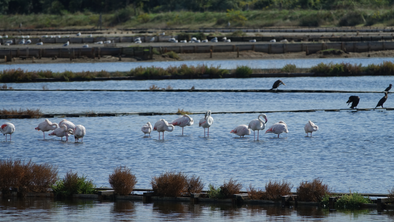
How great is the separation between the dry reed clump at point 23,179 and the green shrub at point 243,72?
1298 inches

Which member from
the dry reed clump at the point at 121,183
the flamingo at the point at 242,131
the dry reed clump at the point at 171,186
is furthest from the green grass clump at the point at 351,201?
the flamingo at the point at 242,131

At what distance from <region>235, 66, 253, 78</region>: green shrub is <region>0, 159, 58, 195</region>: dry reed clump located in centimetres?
3296

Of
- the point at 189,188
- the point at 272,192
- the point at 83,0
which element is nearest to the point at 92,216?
the point at 189,188

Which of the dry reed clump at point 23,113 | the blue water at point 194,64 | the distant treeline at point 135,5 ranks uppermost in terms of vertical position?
the distant treeline at point 135,5

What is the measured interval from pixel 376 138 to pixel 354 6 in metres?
83.3

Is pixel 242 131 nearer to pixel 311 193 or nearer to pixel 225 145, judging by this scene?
pixel 225 145

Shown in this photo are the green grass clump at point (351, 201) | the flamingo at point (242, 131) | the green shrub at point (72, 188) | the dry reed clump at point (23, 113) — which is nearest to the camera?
the green grass clump at point (351, 201)

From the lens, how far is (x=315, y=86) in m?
42.7

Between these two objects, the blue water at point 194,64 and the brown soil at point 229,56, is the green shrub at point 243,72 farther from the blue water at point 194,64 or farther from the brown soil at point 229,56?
the brown soil at point 229,56

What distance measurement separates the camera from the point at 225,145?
22.2 m

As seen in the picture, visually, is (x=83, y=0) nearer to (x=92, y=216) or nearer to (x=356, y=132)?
(x=356, y=132)

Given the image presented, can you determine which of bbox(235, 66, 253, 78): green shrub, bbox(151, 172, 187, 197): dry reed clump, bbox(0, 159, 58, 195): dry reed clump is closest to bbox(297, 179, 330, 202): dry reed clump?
bbox(151, 172, 187, 197): dry reed clump

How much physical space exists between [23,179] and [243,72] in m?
33.5

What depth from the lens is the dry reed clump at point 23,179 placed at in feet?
45.7
